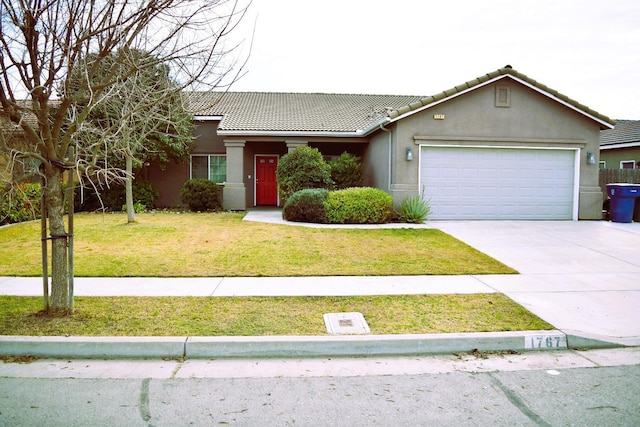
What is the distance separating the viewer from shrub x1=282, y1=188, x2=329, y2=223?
14.7 meters

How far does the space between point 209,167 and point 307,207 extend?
8799 millimetres

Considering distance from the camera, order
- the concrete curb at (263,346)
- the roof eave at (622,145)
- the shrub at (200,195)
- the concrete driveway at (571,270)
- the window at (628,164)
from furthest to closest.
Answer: the window at (628,164), the roof eave at (622,145), the shrub at (200,195), the concrete driveway at (571,270), the concrete curb at (263,346)

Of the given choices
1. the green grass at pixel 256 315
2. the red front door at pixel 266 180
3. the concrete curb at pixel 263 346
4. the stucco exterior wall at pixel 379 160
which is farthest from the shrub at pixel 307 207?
the concrete curb at pixel 263 346

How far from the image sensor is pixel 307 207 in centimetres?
1479

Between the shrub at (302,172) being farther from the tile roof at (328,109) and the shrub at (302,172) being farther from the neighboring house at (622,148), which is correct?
the neighboring house at (622,148)

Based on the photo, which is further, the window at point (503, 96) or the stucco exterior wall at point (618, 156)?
the stucco exterior wall at point (618, 156)

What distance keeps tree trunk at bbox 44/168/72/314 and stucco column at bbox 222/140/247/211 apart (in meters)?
13.6

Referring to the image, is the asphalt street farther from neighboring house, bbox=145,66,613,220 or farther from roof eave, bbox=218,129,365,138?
roof eave, bbox=218,129,365,138

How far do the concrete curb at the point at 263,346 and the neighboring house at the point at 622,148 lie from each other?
780 inches

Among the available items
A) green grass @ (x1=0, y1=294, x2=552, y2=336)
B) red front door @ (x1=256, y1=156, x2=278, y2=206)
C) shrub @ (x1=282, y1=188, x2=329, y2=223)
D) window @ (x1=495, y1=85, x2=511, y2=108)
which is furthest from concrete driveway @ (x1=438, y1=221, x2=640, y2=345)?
red front door @ (x1=256, y1=156, x2=278, y2=206)

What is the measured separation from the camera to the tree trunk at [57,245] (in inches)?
228

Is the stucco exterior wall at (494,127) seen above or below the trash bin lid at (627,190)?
above

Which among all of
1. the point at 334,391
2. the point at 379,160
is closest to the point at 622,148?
the point at 379,160

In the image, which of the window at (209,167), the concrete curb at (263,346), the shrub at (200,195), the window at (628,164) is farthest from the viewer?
the window at (209,167)
